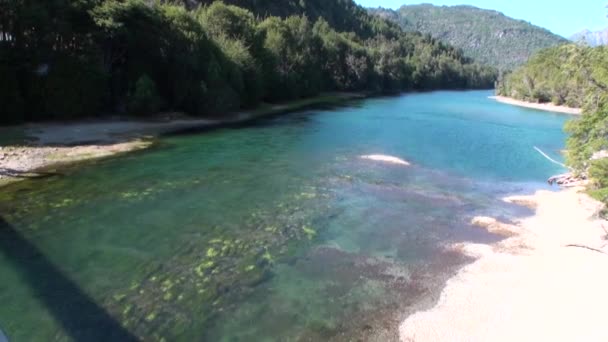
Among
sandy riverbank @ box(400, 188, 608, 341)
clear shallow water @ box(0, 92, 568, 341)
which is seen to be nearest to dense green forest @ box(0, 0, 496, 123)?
clear shallow water @ box(0, 92, 568, 341)

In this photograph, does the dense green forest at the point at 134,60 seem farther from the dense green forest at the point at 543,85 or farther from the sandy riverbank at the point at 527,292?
the dense green forest at the point at 543,85

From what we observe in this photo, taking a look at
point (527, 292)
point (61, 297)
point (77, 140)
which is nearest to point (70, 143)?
point (77, 140)

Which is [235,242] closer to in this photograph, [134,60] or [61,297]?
[61,297]

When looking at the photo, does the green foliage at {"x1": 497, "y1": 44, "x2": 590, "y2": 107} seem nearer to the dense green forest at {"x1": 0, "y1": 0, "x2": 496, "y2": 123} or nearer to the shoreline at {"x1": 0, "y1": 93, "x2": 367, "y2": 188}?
the dense green forest at {"x1": 0, "y1": 0, "x2": 496, "y2": 123}

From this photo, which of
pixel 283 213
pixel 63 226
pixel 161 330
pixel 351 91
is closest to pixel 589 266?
pixel 283 213

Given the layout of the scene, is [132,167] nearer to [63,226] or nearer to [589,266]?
[63,226]

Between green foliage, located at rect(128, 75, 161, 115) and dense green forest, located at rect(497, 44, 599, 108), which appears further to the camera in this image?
dense green forest, located at rect(497, 44, 599, 108)

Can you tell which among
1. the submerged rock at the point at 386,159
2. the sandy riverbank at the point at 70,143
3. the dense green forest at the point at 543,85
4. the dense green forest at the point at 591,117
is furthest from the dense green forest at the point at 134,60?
the dense green forest at the point at 543,85
